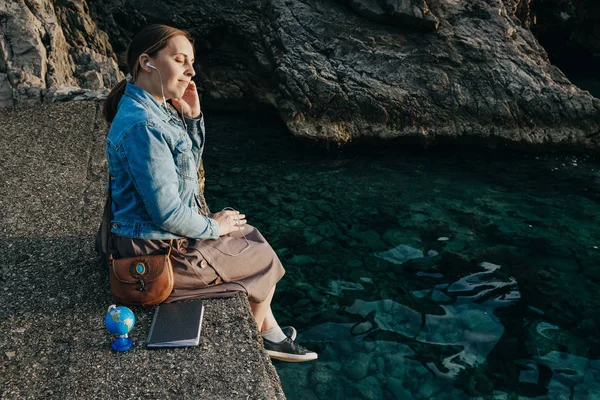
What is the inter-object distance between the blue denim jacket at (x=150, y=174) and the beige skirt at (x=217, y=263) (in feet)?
0.37

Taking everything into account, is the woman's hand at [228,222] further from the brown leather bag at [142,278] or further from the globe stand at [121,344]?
the globe stand at [121,344]

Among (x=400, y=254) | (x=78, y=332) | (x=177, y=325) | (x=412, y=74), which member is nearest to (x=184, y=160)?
(x=177, y=325)

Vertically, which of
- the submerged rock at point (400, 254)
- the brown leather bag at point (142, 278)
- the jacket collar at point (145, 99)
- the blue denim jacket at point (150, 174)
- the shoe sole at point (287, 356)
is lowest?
the submerged rock at point (400, 254)

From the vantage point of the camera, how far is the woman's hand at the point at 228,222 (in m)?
4.26

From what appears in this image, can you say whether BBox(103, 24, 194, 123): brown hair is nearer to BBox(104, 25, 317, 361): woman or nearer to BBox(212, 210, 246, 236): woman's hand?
BBox(104, 25, 317, 361): woman

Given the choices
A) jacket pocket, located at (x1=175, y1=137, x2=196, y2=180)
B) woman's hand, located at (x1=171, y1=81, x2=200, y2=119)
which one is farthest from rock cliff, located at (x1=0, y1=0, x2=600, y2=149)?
jacket pocket, located at (x1=175, y1=137, x2=196, y2=180)

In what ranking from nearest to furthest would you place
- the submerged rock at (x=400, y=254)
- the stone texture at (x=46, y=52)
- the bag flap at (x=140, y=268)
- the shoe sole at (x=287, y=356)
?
the bag flap at (x=140, y=268) < the shoe sole at (x=287, y=356) < the submerged rock at (x=400, y=254) < the stone texture at (x=46, y=52)

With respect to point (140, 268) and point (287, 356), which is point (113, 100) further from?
point (287, 356)

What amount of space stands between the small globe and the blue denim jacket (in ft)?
1.80

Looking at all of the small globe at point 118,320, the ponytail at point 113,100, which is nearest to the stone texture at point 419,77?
the ponytail at point 113,100

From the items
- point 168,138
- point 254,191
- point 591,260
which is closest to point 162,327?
point 168,138

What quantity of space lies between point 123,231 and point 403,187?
6191mm

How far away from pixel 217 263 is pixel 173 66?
60.2 inches

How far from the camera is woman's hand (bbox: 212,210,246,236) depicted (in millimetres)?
4256
